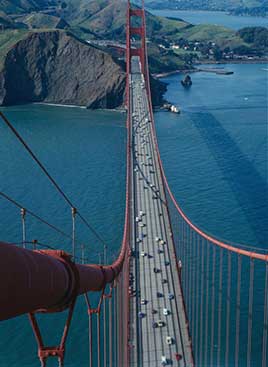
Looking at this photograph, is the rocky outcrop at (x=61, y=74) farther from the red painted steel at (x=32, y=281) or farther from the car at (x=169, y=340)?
the red painted steel at (x=32, y=281)

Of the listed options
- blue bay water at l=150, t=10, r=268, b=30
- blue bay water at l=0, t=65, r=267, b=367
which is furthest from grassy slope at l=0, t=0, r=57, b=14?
blue bay water at l=0, t=65, r=267, b=367

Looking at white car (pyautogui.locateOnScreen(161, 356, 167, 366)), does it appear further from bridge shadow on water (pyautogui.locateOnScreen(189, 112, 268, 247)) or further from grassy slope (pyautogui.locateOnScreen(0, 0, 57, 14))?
grassy slope (pyautogui.locateOnScreen(0, 0, 57, 14))

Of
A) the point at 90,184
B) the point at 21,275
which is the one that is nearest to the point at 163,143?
the point at 90,184

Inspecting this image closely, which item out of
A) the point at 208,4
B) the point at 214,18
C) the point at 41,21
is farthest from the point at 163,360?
the point at 208,4

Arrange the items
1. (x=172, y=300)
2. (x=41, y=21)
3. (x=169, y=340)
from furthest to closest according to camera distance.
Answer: (x=41, y=21)
(x=172, y=300)
(x=169, y=340)

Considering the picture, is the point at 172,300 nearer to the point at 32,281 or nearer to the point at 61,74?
the point at 32,281

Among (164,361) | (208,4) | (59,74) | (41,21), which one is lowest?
(164,361)
